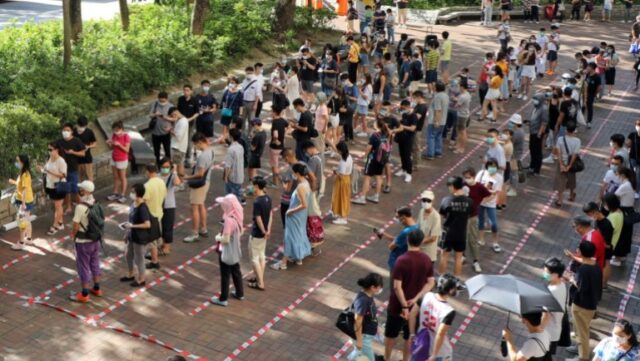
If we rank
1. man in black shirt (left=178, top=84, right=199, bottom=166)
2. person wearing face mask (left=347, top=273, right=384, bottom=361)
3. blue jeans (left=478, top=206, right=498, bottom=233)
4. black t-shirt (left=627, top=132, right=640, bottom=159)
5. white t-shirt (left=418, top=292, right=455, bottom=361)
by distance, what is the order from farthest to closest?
1. man in black shirt (left=178, top=84, right=199, bottom=166)
2. black t-shirt (left=627, top=132, right=640, bottom=159)
3. blue jeans (left=478, top=206, right=498, bottom=233)
4. person wearing face mask (left=347, top=273, right=384, bottom=361)
5. white t-shirt (left=418, top=292, right=455, bottom=361)

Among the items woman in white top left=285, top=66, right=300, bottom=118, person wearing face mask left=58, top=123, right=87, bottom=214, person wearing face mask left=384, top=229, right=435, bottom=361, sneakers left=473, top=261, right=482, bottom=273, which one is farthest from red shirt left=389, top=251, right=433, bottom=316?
woman in white top left=285, top=66, right=300, bottom=118

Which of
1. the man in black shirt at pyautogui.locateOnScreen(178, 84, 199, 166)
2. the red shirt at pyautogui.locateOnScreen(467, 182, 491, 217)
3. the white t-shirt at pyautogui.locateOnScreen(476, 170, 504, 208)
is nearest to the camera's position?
the red shirt at pyautogui.locateOnScreen(467, 182, 491, 217)

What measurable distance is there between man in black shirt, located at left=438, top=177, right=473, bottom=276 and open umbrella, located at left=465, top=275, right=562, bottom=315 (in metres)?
2.70

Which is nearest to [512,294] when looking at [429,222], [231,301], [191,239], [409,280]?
[409,280]

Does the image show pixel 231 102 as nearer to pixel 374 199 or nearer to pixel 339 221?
pixel 374 199

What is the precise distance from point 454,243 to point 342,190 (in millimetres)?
2779

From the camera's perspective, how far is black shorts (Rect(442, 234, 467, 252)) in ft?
39.5

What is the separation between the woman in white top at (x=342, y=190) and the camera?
45.9 ft

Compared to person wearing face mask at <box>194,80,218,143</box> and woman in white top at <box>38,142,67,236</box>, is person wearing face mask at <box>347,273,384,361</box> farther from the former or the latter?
person wearing face mask at <box>194,80,218,143</box>

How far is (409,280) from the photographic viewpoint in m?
9.70

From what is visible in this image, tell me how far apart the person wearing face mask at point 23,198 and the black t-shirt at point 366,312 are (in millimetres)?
6303

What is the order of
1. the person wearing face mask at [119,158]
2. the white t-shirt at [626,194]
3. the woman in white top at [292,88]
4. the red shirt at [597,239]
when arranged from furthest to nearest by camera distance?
the woman in white top at [292,88] < the person wearing face mask at [119,158] < the white t-shirt at [626,194] < the red shirt at [597,239]

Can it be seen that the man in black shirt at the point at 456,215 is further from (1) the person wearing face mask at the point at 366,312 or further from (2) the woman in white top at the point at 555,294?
(1) the person wearing face mask at the point at 366,312

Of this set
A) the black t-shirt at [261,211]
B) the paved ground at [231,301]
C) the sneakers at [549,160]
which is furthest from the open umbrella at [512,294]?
the sneakers at [549,160]
